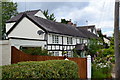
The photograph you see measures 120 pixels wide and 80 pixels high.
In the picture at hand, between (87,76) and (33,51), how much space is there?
13.0ft

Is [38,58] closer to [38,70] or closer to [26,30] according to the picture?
[38,70]

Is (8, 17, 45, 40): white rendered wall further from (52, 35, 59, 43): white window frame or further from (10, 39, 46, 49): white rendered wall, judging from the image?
(10, 39, 46, 49): white rendered wall

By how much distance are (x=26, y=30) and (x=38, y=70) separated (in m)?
13.2

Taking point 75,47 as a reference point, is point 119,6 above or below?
above

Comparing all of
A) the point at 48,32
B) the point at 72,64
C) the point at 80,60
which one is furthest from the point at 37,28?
the point at 72,64

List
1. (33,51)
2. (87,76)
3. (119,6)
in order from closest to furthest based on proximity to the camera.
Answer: (119,6) → (87,76) → (33,51)

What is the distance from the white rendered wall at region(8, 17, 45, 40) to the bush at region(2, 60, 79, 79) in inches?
430

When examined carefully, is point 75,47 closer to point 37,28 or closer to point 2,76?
point 37,28

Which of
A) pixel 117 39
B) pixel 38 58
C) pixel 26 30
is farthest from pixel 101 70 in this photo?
pixel 26 30

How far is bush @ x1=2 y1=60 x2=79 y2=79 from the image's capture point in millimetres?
4324

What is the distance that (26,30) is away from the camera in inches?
680

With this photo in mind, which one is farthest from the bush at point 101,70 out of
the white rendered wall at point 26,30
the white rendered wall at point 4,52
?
the white rendered wall at point 26,30

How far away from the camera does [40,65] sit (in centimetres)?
479

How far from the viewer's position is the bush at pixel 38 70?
432cm
